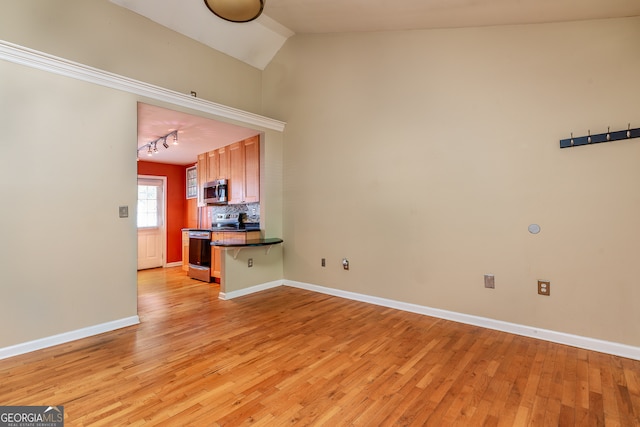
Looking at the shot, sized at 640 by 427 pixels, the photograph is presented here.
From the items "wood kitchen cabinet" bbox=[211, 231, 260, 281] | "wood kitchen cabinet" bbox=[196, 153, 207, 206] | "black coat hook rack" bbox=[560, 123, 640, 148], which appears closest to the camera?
"black coat hook rack" bbox=[560, 123, 640, 148]

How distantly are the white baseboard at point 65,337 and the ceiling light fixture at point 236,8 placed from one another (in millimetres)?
3032

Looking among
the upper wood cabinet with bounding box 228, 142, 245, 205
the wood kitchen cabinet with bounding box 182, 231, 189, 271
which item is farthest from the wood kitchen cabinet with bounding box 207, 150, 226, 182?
the wood kitchen cabinet with bounding box 182, 231, 189, 271

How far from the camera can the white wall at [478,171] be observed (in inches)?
101

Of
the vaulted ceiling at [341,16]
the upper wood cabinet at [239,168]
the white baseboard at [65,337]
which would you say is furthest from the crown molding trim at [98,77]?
the white baseboard at [65,337]

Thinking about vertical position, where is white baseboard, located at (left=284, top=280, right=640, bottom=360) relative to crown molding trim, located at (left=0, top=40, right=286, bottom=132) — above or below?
below

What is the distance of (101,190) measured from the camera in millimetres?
3029

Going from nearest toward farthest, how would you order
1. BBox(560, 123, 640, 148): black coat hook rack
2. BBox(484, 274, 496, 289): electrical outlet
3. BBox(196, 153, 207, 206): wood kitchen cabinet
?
BBox(560, 123, 640, 148): black coat hook rack < BBox(484, 274, 496, 289): electrical outlet < BBox(196, 153, 207, 206): wood kitchen cabinet

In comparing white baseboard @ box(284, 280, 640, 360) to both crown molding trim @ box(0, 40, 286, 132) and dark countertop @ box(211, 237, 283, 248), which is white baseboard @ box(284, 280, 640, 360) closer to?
dark countertop @ box(211, 237, 283, 248)

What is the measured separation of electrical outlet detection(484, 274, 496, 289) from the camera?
3.08 metres

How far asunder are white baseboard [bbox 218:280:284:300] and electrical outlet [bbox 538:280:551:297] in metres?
3.40

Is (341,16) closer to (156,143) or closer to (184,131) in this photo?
(184,131)

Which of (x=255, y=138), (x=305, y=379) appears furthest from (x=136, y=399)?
(x=255, y=138)

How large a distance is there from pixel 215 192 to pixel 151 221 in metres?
Result: 2.08

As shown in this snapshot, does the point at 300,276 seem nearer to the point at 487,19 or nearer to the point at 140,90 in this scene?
the point at 140,90
